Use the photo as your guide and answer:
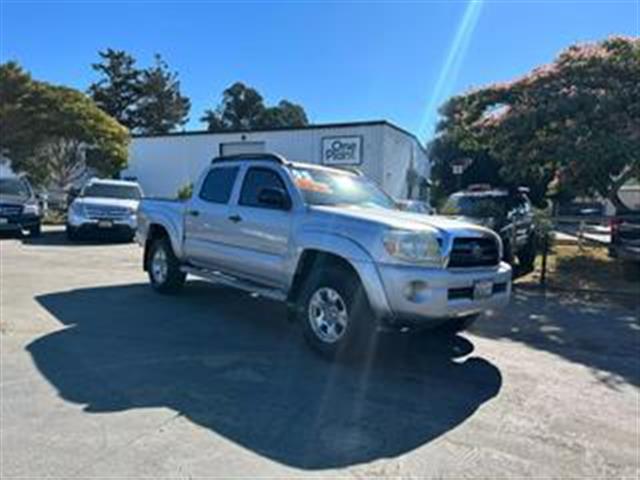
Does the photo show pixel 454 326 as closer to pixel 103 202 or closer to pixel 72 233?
pixel 103 202

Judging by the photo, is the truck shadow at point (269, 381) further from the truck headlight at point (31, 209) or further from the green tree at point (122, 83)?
the green tree at point (122, 83)

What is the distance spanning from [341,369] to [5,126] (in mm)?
26187

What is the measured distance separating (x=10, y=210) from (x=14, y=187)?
115 centimetres

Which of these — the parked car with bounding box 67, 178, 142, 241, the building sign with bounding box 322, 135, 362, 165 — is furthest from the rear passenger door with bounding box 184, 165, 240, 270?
the building sign with bounding box 322, 135, 362, 165

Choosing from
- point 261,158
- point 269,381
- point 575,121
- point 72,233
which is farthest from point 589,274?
point 72,233

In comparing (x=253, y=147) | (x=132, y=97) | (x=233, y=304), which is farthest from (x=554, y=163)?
(x=132, y=97)

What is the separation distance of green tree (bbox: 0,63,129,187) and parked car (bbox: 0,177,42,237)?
8.35 metres

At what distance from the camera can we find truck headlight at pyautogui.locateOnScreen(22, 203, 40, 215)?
18.9m

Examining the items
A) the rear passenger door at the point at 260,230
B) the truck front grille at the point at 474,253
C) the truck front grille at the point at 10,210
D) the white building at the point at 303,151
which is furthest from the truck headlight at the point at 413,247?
the white building at the point at 303,151

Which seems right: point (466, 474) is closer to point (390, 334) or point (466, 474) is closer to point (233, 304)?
point (390, 334)

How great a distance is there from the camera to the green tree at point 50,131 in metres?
27.4

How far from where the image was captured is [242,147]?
104 ft

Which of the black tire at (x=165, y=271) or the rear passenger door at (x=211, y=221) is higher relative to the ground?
the rear passenger door at (x=211, y=221)

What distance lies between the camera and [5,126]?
2758 centimetres
